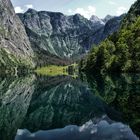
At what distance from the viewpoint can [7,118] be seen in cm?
5075

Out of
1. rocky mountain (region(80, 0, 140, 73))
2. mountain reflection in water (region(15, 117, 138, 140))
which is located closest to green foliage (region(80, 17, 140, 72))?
rocky mountain (region(80, 0, 140, 73))

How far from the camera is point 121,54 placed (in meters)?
146

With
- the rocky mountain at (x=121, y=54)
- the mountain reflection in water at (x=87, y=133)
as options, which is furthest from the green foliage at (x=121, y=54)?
the mountain reflection in water at (x=87, y=133)

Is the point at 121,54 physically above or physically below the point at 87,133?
above

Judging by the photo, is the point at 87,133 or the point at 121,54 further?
the point at 121,54

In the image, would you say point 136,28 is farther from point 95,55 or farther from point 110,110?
point 110,110

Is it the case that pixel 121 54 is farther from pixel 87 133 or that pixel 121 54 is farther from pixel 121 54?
pixel 87 133

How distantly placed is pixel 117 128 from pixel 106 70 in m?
125

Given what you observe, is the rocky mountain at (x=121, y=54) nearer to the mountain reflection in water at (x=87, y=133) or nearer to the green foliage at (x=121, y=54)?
the green foliage at (x=121, y=54)

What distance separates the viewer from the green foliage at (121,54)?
135500mm

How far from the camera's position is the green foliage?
13550 centimetres

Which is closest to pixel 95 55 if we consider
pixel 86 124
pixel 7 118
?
pixel 7 118

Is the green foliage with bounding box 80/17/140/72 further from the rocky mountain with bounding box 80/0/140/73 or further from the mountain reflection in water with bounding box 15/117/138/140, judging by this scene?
the mountain reflection in water with bounding box 15/117/138/140

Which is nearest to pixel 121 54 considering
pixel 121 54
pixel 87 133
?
pixel 121 54
